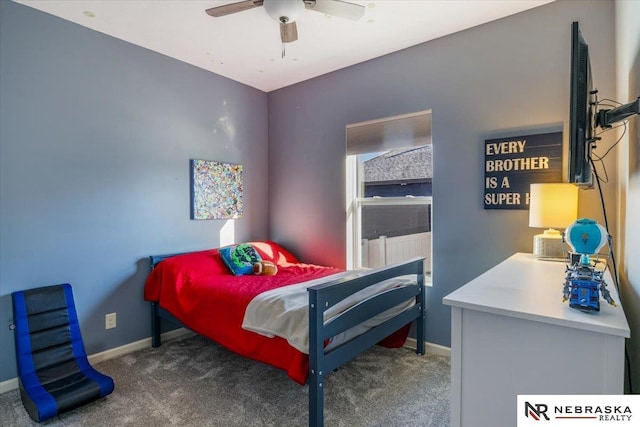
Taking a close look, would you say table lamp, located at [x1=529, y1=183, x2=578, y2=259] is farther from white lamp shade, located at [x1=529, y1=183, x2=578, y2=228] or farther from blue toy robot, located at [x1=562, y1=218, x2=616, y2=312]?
blue toy robot, located at [x1=562, y1=218, x2=616, y2=312]

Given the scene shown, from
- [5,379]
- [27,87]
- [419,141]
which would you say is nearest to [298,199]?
[419,141]

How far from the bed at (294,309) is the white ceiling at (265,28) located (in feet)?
5.80

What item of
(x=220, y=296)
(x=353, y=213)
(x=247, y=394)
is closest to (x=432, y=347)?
(x=353, y=213)

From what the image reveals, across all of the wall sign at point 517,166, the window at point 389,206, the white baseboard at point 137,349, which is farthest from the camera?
the window at point 389,206

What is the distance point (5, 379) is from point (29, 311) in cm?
48

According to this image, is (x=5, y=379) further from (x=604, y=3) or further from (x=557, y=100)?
(x=604, y=3)

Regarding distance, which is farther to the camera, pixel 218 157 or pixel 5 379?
pixel 218 157

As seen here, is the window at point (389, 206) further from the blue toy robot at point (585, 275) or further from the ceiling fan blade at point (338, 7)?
the blue toy robot at point (585, 275)

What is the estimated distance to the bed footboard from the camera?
1.72 metres

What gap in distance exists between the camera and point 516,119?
2393mm

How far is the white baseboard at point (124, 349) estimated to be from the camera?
226cm

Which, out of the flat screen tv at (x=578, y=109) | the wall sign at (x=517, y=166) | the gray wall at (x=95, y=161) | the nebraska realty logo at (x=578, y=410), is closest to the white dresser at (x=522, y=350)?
the nebraska realty logo at (x=578, y=410)

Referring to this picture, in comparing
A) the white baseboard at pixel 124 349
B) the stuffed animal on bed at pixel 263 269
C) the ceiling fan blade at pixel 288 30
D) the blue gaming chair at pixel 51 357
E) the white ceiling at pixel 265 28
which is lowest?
the white baseboard at pixel 124 349

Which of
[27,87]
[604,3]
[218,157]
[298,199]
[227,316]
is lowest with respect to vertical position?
[227,316]
